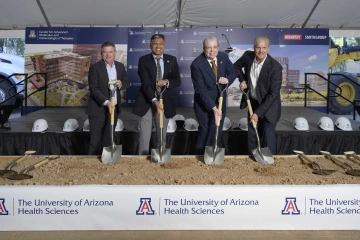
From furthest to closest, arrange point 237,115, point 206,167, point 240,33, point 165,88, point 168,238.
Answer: point 240,33
point 237,115
point 165,88
point 206,167
point 168,238

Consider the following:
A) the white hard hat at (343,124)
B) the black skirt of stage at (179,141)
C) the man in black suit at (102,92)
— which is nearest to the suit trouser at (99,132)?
the man in black suit at (102,92)

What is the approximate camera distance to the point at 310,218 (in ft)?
7.64

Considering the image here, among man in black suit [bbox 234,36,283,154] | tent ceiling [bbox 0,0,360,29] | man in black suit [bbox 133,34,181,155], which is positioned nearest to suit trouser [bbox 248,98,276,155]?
man in black suit [bbox 234,36,283,154]

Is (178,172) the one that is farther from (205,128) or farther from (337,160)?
(337,160)

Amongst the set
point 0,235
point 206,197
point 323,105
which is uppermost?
point 323,105

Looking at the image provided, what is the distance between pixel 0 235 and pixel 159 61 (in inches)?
85.0

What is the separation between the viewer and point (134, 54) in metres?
7.59

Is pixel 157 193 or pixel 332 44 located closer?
pixel 157 193

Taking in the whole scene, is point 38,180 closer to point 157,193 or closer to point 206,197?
point 157,193

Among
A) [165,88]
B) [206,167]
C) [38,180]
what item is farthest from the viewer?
[165,88]

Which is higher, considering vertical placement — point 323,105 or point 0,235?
point 323,105

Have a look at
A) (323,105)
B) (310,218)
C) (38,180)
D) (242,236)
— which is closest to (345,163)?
(310,218)

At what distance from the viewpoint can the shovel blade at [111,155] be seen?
10.1 feet

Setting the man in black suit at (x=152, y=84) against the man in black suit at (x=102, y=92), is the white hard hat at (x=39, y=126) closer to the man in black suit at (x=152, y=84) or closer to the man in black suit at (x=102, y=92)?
the man in black suit at (x=102, y=92)
